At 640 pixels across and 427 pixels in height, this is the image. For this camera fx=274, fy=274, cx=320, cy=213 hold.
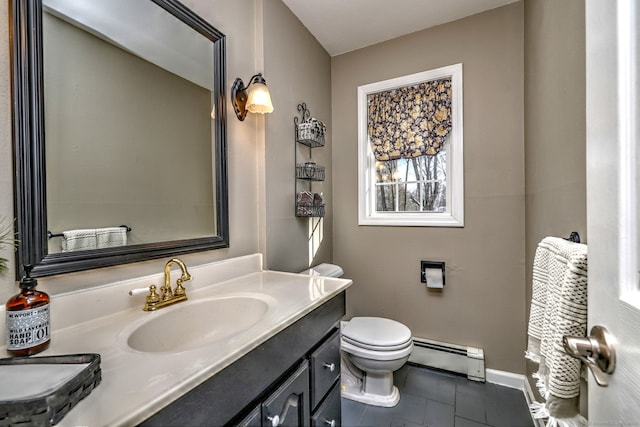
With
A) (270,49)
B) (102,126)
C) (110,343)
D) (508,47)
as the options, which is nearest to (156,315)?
(110,343)

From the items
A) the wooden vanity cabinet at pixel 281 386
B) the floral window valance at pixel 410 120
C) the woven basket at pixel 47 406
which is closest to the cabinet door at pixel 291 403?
the wooden vanity cabinet at pixel 281 386

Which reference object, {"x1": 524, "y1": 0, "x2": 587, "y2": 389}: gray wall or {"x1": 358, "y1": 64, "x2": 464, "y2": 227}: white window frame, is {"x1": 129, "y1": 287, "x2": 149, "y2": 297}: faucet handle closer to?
{"x1": 524, "y1": 0, "x2": 587, "y2": 389}: gray wall

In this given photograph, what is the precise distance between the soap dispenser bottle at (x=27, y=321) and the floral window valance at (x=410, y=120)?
209 centimetres

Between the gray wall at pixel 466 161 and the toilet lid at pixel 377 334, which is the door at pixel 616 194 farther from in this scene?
the toilet lid at pixel 377 334

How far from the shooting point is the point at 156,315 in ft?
2.99

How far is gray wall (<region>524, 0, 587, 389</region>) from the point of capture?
0.99m

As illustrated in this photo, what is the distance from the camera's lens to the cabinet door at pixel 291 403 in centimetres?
78

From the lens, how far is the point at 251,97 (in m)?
1.39

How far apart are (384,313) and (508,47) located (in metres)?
2.10

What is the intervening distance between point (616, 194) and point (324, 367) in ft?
3.34

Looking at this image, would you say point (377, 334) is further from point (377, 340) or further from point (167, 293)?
point (167, 293)

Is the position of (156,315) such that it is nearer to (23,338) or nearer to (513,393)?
(23,338)

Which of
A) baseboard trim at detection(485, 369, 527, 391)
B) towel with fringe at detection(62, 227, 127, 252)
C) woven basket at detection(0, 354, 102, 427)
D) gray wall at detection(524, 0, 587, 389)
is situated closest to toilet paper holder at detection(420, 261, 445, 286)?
gray wall at detection(524, 0, 587, 389)

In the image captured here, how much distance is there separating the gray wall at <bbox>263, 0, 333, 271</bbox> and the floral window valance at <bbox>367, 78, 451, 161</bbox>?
48 centimetres
